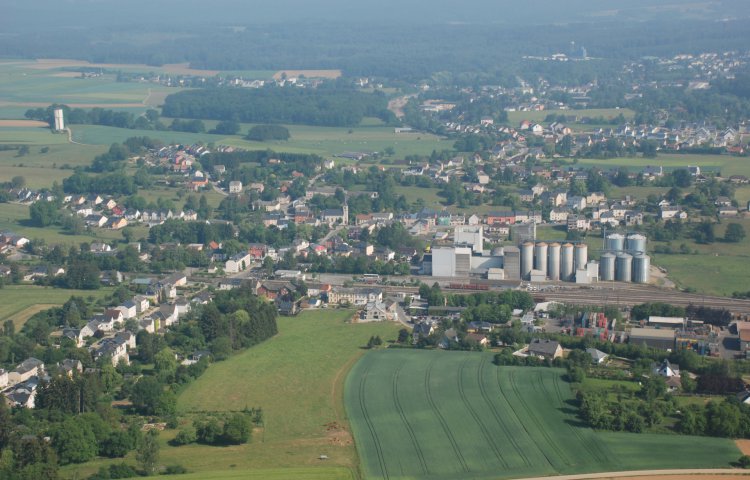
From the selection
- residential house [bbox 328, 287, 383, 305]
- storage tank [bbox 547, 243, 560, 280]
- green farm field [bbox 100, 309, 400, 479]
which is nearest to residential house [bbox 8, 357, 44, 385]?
green farm field [bbox 100, 309, 400, 479]

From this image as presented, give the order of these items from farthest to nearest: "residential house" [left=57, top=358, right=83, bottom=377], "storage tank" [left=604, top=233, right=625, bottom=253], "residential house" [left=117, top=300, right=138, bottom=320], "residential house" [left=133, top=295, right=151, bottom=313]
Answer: "storage tank" [left=604, top=233, right=625, bottom=253] → "residential house" [left=133, top=295, right=151, bottom=313] → "residential house" [left=117, top=300, right=138, bottom=320] → "residential house" [left=57, top=358, right=83, bottom=377]

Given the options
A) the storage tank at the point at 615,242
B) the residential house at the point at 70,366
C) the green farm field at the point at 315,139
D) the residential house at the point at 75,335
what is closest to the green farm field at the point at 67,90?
the green farm field at the point at 315,139

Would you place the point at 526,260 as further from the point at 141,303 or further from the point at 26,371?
the point at 26,371

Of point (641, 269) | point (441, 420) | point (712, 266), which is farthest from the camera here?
point (712, 266)

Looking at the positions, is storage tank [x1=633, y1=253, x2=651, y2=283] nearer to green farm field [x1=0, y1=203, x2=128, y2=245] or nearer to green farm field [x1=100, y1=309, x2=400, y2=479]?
green farm field [x1=100, y1=309, x2=400, y2=479]

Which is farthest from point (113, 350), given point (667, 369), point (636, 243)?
point (636, 243)
